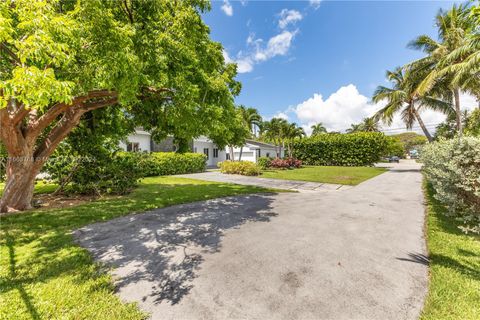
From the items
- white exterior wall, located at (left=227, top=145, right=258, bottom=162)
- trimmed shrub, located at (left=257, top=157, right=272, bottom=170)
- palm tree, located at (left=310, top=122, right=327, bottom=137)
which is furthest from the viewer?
palm tree, located at (left=310, top=122, right=327, bottom=137)

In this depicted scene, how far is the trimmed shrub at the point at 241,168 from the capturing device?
699 inches

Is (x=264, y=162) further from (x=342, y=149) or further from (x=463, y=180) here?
(x=463, y=180)

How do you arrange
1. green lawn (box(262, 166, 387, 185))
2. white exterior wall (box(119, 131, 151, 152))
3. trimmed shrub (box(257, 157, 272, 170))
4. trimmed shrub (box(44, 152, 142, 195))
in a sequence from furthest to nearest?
trimmed shrub (box(257, 157, 272, 170))
white exterior wall (box(119, 131, 151, 152))
green lawn (box(262, 166, 387, 185))
trimmed shrub (box(44, 152, 142, 195))

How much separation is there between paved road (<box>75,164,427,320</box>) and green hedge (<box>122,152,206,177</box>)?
33.9 ft

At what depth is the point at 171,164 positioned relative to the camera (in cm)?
1786

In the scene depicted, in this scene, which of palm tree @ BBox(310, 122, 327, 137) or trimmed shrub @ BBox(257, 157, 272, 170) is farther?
palm tree @ BBox(310, 122, 327, 137)

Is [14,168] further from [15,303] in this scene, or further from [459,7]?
[459,7]

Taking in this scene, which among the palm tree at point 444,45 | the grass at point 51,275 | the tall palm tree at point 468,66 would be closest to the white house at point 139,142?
the grass at point 51,275

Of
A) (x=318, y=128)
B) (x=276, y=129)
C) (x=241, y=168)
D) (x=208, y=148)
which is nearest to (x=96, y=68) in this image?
(x=241, y=168)

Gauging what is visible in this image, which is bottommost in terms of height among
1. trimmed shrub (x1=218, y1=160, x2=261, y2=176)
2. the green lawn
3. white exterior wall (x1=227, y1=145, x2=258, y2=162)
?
the green lawn

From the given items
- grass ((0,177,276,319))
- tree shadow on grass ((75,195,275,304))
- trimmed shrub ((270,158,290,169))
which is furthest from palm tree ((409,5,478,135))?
grass ((0,177,276,319))

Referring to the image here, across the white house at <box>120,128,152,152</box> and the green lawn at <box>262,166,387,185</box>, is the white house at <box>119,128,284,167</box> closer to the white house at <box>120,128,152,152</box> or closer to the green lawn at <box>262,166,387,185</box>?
the white house at <box>120,128,152,152</box>

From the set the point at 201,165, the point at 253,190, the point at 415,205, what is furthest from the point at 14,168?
the point at 201,165

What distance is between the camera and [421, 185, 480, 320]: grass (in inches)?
96.0
